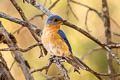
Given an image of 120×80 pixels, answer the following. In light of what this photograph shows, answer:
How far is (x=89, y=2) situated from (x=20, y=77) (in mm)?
2001

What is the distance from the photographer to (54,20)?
3188 mm

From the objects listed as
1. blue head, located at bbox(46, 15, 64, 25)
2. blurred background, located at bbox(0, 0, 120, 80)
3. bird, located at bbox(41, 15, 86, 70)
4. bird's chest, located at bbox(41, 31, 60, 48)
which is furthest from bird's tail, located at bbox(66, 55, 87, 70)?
blurred background, located at bbox(0, 0, 120, 80)

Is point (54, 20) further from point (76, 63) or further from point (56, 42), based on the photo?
point (76, 63)

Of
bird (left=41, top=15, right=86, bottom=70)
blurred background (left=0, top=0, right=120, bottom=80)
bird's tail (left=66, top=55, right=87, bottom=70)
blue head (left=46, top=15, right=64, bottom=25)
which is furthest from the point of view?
blurred background (left=0, top=0, right=120, bottom=80)

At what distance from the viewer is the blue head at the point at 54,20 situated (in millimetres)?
3162

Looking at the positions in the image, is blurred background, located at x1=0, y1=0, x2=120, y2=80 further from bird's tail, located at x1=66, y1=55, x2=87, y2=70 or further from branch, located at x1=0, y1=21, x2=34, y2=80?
bird's tail, located at x1=66, y1=55, x2=87, y2=70

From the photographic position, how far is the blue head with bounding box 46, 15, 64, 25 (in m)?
3.16

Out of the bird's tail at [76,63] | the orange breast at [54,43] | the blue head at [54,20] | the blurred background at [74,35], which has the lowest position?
the blurred background at [74,35]

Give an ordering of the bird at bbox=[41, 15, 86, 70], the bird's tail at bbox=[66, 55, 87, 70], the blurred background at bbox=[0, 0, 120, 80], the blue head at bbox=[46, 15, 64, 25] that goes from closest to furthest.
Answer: the bird's tail at bbox=[66, 55, 87, 70] < the bird at bbox=[41, 15, 86, 70] < the blue head at bbox=[46, 15, 64, 25] < the blurred background at bbox=[0, 0, 120, 80]

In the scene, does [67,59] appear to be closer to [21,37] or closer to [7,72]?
[7,72]

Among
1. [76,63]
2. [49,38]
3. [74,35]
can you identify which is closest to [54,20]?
[49,38]

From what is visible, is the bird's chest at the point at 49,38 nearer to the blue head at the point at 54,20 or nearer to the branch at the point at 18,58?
the blue head at the point at 54,20

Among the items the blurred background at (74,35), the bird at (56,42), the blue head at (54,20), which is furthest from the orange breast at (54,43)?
the blurred background at (74,35)

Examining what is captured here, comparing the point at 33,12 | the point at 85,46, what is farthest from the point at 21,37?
A: the point at 85,46
